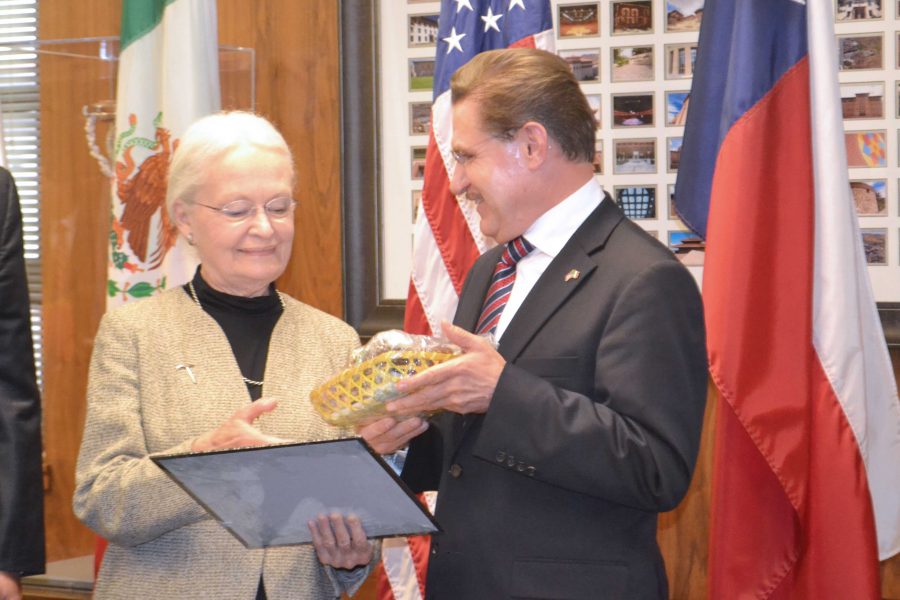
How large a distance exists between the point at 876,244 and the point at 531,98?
159cm

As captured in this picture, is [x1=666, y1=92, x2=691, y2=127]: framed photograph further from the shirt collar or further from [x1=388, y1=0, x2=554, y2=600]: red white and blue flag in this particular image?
the shirt collar

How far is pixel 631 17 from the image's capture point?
332cm

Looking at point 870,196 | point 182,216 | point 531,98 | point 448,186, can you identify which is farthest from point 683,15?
point 182,216

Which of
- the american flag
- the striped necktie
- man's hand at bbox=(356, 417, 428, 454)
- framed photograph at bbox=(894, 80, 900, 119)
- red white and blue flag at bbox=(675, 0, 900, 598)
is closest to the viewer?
man's hand at bbox=(356, 417, 428, 454)

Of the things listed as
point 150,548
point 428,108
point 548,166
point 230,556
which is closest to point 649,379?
point 548,166

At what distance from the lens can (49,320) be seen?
3.50m

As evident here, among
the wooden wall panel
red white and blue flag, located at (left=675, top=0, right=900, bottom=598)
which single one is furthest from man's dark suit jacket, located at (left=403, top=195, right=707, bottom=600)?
the wooden wall panel

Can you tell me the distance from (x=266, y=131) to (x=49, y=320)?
1696mm

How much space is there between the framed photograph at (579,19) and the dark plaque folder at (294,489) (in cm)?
203

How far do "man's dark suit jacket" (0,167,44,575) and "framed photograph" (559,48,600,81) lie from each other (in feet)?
6.07

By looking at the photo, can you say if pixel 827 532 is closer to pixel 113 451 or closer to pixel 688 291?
pixel 688 291

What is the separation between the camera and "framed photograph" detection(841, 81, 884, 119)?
3.06 meters

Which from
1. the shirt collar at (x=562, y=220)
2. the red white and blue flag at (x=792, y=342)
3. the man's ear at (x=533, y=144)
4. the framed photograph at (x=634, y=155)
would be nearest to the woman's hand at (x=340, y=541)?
the shirt collar at (x=562, y=220)

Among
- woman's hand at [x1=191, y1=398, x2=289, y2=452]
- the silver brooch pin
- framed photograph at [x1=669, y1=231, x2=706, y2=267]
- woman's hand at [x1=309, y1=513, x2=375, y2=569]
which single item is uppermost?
framed photograph at [x1=669, y1=231, x2=706, y2=267]
